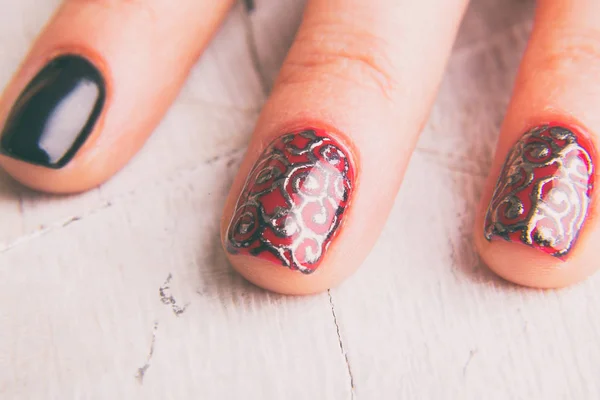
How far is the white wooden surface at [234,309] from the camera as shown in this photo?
1.51 ft

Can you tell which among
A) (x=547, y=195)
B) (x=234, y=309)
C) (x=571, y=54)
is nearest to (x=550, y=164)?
(x=547, y=195)

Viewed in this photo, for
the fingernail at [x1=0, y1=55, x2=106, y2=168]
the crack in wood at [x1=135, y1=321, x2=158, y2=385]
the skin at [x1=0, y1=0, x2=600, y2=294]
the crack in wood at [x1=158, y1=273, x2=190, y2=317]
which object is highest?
the skin at [x1=0, y1=0, x2=600, y2=294]

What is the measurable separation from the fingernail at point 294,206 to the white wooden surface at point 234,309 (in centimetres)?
7

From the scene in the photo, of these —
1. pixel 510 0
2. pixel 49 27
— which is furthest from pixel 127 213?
pixel 510 0

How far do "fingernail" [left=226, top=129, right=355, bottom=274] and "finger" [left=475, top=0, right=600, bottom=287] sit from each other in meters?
0.13

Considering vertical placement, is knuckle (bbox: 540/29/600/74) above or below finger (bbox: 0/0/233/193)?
above

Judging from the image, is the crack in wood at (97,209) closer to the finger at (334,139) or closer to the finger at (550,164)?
the finger at (334,139)

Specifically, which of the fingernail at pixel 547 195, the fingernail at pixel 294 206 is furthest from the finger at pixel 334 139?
the fingernail at pixel 547 195

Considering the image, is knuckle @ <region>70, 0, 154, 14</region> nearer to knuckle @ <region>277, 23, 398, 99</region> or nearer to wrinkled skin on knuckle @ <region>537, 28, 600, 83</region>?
knuckle @ <region>277, 23, 398, 99</region>

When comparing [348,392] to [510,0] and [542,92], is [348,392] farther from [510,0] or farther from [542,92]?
[510,0]

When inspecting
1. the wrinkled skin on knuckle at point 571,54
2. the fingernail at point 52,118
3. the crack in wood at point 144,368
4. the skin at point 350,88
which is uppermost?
the wrinkled skin on knuckle at point 571,54

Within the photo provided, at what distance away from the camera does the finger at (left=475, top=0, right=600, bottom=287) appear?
0.43 meters

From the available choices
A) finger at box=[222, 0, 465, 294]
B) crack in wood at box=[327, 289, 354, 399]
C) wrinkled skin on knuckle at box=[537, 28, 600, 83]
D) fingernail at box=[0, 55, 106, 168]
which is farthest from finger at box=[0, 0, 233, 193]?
wrinkled skin on knuckle at box=[537, 28, 600, 83]

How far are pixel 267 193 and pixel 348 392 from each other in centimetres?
18
